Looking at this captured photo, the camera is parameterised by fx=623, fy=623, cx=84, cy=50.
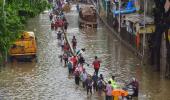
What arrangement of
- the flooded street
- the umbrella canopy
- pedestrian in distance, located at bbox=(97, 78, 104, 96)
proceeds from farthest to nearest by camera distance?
the flooded street
pedestrian in distance, located at bbox=(97, 78, 104, 96)
the umbrella canopy

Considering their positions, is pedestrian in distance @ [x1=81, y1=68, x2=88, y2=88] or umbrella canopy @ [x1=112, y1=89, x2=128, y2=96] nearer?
umbrella canopy @ [x1=112, y1=89, x2=128, y2=96]

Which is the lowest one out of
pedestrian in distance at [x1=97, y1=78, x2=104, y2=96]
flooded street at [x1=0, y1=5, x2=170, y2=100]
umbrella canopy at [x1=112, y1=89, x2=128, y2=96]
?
flooded street at [x1=0, y1=5, x2=170, y2=100]

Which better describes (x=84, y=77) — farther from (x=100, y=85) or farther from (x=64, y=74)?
(x=64, y=74)

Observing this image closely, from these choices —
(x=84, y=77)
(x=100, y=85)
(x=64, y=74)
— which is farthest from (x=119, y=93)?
(x=64, y=74)

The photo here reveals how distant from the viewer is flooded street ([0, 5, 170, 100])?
103 feet

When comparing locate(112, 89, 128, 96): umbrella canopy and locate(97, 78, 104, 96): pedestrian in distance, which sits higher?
locate(112, 89, 128, 96): umbrella canopy

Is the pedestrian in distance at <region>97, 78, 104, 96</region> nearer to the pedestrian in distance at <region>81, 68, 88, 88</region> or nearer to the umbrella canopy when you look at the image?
the pedestrian in distance at <region>81, 68, 88, 88</region>

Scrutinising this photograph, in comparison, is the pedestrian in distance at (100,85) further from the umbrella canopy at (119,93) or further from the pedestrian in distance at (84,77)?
the umbrella canopy at (119,93)

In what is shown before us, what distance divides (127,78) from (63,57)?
683cm

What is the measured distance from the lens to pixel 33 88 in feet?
109

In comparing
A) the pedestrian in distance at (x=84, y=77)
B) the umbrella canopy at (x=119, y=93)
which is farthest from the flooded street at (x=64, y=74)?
the umbrella canopy at (x=119, y=93)

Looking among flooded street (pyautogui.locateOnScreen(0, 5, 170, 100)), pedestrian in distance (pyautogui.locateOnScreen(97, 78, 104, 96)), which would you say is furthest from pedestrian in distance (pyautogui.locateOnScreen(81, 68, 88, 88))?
pedestrian in distance (pyautogui.locateOnScreen(97, 78, 104, 96))

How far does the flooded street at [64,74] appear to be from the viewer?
31.5m

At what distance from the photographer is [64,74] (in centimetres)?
3791
